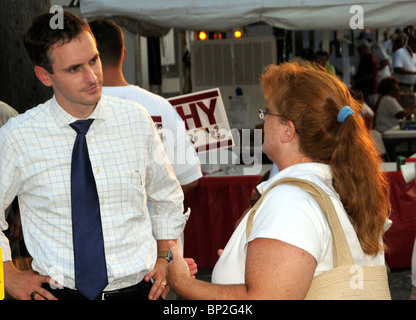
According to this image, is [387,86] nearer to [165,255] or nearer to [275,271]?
[165,255]

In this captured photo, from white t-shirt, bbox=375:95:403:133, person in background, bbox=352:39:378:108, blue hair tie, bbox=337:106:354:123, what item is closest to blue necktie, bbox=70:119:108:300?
blue hair tie, bbox=337:106:354:123

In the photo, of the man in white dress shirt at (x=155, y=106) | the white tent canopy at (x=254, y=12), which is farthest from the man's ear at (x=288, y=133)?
the white tent canopy at (x=254, y=12)

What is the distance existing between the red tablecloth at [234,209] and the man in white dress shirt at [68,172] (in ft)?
9.53

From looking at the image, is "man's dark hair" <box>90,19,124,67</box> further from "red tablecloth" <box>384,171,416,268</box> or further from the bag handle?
"red tablecloth" <box>384,171,416,268</box>

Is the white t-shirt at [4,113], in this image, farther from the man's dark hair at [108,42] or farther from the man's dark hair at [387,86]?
the man's dark hair at [387,86]

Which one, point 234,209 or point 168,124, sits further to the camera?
point 234,209

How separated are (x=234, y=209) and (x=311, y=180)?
3584 millimetres

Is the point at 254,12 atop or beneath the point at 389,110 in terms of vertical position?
atop

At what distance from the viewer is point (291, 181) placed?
1.65 metres

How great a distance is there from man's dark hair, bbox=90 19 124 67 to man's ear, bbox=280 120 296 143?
70.1 inches

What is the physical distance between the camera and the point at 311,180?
1.68 metres

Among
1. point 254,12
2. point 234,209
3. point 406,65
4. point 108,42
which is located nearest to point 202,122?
point 108,42
